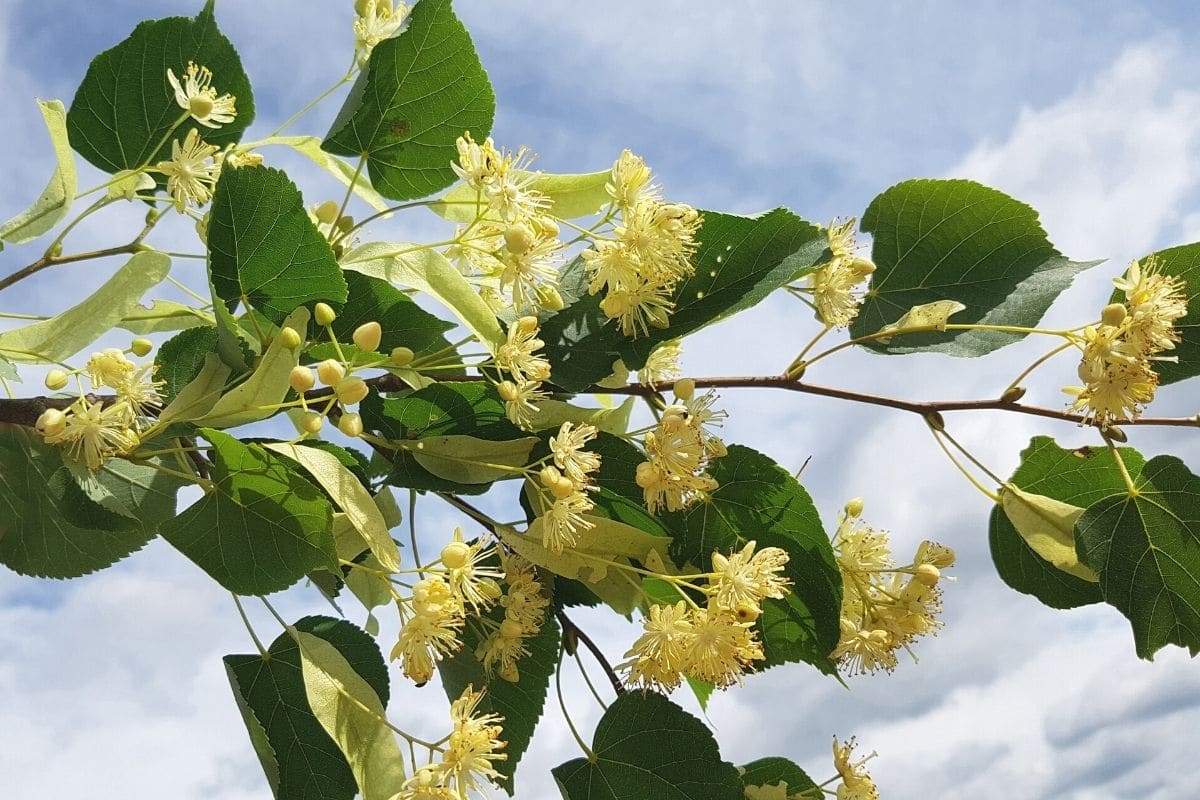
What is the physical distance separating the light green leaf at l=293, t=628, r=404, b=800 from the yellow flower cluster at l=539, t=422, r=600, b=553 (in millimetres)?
232

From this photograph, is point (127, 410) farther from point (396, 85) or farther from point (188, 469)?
point (396, 85)

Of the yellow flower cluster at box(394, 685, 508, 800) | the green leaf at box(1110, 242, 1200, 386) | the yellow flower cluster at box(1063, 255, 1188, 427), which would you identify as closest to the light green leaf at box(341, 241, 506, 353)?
the yellow flower cluster at box(394, 685, 508, 800)

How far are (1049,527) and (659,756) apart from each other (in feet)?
1.68

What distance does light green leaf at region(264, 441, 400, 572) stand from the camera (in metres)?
0.96

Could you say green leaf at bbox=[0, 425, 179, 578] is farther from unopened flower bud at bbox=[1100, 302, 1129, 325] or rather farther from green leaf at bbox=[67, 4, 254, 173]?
unopened flower bud at bbox=[1100, 302, 1129, 325]

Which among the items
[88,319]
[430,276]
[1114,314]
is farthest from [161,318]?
[1114,314]

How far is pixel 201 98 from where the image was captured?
111cm

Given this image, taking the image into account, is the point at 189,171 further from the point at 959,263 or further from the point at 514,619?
the point at 959,263

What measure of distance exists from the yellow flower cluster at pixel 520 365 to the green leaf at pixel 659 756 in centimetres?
38

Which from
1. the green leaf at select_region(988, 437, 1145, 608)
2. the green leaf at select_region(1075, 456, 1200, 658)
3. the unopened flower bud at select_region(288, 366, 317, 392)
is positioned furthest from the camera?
the green leaf at select_region(988, 437, 1145, 608)

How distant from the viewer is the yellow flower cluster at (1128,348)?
1.05 meters

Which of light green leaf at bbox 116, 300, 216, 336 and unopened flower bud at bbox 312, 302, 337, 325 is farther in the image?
light green leaf at bbox 116, 300, 216, 336

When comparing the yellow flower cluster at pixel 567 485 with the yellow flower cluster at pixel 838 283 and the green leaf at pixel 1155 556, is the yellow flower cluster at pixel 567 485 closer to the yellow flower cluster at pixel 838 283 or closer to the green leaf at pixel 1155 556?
the yellow flower cluster at pixel 838 283

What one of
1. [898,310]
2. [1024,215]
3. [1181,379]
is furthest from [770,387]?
[1181,379]
